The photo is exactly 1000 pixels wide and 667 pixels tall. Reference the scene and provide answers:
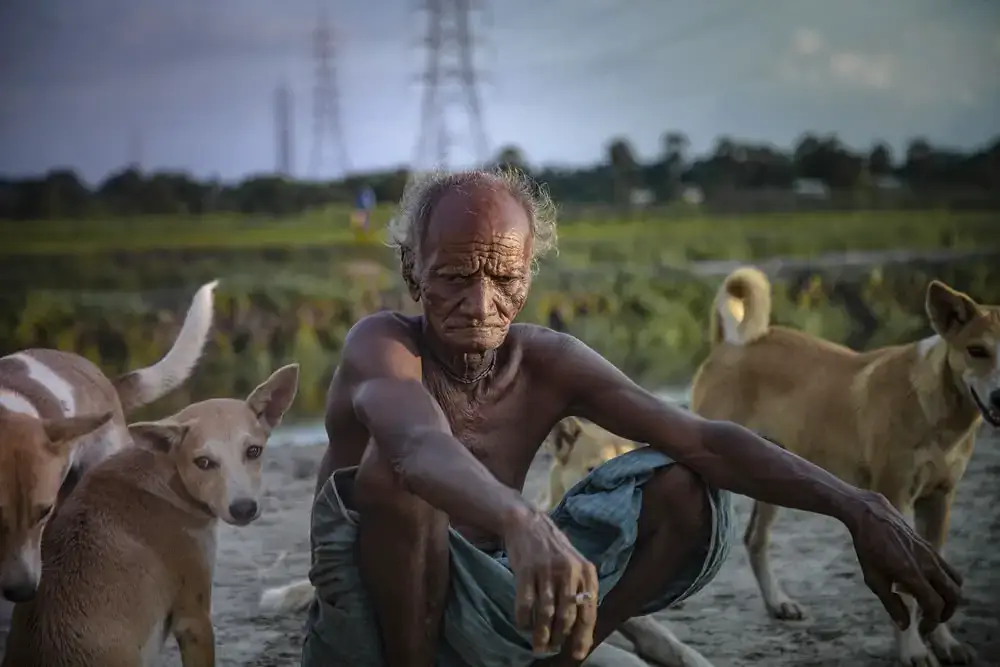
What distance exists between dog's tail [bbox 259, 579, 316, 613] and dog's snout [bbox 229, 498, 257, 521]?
70 cm

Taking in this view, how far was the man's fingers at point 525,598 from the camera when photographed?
1.90m

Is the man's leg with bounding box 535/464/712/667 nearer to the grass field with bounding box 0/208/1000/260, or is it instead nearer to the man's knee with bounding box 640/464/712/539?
the man's knee with bounding box 640/464/712/539

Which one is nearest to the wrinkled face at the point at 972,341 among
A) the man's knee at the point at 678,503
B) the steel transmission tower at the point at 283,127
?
the man's knee at the point at 678,503

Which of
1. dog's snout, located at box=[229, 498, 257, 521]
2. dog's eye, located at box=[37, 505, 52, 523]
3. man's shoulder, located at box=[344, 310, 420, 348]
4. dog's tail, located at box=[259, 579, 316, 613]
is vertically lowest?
dog's tail, located at box=[259, 579, 316, 613]

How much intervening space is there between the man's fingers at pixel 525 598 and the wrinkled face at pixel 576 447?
68.6 inches

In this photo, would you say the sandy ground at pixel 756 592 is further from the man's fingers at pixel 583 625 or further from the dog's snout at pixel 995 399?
the man's fingers at pixel 583 625

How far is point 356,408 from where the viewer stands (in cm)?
231

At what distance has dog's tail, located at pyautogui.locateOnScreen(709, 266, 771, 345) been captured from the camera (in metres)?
3.97

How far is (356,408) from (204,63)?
2.18 metres

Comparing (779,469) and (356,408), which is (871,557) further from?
(356,408)

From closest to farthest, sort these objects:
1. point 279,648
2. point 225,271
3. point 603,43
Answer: point 279,648 → point 225,271 → point 603,43

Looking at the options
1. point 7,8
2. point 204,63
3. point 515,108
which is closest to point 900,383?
point 515,108

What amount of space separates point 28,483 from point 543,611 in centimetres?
141

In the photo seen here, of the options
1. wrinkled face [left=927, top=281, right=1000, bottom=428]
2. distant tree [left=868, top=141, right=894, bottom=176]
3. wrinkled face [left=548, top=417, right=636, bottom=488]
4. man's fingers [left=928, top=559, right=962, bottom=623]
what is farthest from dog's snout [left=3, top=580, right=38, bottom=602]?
distant tree [left=868, top=141, right=894, bottom=176]
